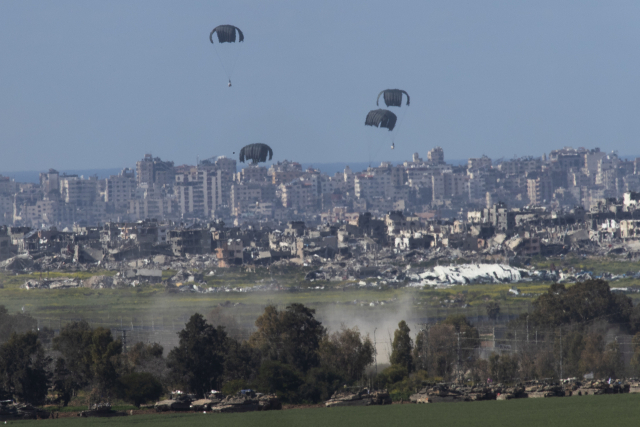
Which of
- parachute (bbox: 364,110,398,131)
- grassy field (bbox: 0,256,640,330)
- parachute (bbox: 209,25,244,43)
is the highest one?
parachute (bbox: 209,25,244,43)

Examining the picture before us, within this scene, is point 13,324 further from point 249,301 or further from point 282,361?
point 249,301

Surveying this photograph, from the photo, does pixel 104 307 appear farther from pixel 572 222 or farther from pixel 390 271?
pixel 572 222

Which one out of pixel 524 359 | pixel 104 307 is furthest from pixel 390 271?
pixel 524 359

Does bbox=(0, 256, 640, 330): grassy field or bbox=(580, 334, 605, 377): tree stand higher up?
bbox=(580, 334, 605, 377): tree

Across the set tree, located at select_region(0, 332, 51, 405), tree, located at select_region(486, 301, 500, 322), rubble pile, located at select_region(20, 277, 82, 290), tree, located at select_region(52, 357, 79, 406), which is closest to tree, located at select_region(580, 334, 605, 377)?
tree, located at select_region(52, 357, 79, 406)

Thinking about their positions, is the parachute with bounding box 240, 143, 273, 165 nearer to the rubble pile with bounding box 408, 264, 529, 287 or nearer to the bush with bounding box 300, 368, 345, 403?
the rubble pile with bounding box 408, 264, 529, 287

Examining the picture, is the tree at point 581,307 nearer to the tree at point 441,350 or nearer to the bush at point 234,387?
the tree at point 441,350

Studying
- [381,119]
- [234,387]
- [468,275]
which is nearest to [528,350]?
[234,387]
